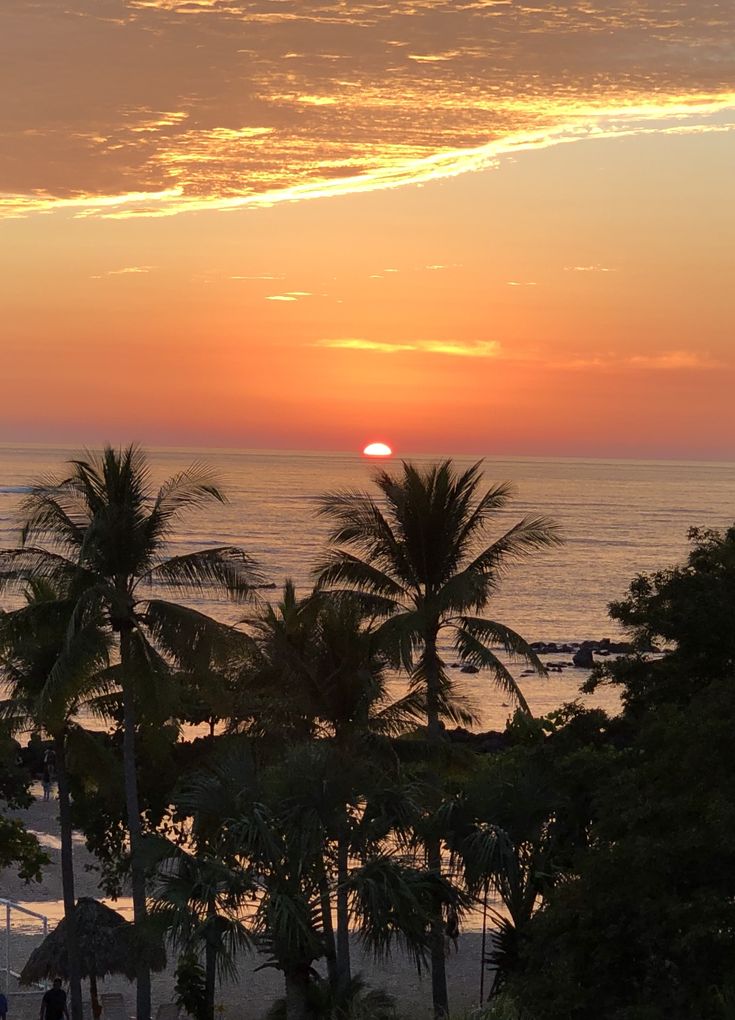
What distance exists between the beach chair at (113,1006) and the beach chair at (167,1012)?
2.51 ft

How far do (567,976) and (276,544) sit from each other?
443ft

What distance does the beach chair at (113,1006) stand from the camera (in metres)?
24.0

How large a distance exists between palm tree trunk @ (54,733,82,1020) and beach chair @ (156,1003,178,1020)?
5.19 feet

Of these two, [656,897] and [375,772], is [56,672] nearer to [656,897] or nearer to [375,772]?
[375,772]

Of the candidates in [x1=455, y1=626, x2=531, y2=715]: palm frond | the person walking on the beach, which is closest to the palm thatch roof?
the person walking on the beach

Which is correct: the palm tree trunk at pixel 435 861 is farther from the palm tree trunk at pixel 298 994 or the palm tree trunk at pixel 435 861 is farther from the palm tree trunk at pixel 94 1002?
the palm tree trunk at pixel 94 1002

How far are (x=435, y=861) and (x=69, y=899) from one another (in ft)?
26.8

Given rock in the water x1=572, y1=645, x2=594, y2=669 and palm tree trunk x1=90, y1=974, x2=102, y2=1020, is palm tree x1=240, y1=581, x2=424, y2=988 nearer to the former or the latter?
palm tree trunk x1=90, y1=974, x2=102, y2=1020

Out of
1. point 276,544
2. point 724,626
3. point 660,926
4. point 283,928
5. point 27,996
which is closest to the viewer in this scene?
point 660,926

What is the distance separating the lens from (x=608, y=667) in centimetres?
1953

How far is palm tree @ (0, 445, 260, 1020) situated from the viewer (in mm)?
22109

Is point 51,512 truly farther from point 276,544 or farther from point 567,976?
point 276,544

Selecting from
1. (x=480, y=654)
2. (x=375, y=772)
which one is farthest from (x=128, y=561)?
(x=480, y=654)

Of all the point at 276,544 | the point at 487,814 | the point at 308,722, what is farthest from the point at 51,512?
the point at 276,544
